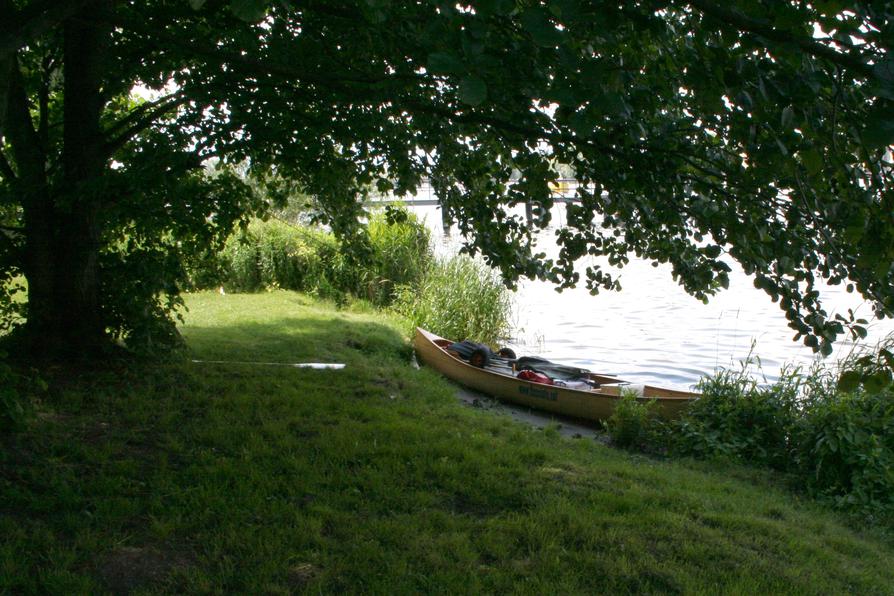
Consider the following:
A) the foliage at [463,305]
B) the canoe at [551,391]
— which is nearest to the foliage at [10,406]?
the canoe at [551,391]

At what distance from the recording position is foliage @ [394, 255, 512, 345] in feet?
50.6

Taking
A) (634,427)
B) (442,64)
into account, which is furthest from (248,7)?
(634,427)

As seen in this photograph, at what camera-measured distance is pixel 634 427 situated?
8.64 m

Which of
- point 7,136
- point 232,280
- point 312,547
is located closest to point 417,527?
point 312,547

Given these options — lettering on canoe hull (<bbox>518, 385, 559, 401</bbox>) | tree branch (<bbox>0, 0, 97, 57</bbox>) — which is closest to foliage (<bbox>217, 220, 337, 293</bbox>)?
lettering on canoe hull (<bbox>518, 385, 559, 401</bbox>)

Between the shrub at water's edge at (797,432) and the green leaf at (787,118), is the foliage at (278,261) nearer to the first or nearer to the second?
the shrub at water's edge at (797,432)

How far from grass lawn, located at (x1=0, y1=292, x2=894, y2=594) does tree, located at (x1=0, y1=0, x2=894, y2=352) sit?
136cm

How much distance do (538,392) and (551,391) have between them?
0.89 ft

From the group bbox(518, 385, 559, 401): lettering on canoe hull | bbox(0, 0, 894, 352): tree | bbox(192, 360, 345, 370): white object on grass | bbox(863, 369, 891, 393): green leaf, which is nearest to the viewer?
bbox(863, 369, 891, 393): green leaf

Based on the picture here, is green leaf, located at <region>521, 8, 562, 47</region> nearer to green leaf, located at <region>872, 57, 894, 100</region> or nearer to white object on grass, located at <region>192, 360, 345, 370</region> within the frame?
green leaf, located at <region>872, 57, 894, 100</region>

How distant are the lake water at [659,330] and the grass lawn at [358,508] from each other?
588cm

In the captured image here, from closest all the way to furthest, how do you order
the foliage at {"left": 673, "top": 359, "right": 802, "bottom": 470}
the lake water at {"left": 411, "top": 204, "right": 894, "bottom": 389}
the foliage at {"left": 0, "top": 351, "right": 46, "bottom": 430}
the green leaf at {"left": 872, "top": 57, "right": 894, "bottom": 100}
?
the green leaf at {"left": 872, "top": 57, "right": 894, "bottom": 100} → the foliage at {"left": 0, "top": 351, "right": 46, "bottom": 430} → the foliage at {"left": 673, "top": 359, "right": 802, "bottom": 470} → the lake water at {"left": 411, "top": 204, "right": 894, "bottom": 389}

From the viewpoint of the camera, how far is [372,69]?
5.61 metres

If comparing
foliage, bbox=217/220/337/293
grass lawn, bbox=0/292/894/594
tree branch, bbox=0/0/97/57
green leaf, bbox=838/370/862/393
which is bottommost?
grass lawn, bbox=0/292/894/594
